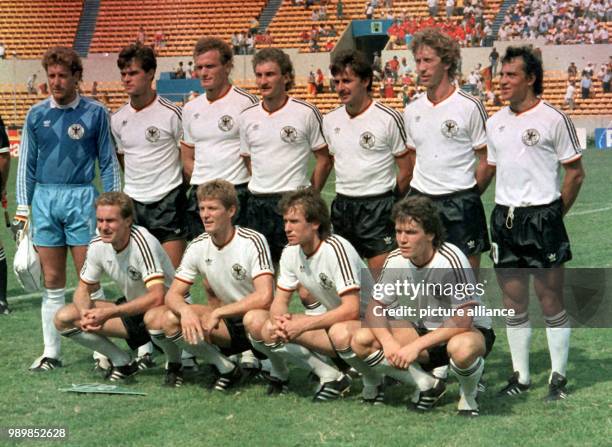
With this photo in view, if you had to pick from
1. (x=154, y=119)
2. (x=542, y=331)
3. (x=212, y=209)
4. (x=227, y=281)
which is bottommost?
(x=542, y=331)

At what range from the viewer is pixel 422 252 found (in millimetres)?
5754

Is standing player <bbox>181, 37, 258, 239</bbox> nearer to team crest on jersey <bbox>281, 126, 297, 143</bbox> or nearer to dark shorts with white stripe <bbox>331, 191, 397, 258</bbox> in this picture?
team crest on jersey <bbox>281, 126, 297, 143</bbox>

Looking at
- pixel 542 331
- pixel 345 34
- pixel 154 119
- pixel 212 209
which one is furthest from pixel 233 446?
pixel 345 34

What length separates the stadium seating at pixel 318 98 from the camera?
31094 millimetres

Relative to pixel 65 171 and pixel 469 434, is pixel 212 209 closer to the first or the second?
pixel 65 171

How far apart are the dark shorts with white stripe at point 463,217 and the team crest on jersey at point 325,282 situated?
0.86 metres

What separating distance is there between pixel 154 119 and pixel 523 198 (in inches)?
104

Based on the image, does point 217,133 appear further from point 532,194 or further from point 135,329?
point 532,194

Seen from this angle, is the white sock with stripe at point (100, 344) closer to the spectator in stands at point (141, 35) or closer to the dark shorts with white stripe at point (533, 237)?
the dark shorts with white stripe at point (533, 237)

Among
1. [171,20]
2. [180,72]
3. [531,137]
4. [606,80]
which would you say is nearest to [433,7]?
[606,80]

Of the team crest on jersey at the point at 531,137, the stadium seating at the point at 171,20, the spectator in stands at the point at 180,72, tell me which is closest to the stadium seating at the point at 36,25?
the stadium seating at the point at 171,20

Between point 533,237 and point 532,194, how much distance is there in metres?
0.25

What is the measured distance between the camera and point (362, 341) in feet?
18.9

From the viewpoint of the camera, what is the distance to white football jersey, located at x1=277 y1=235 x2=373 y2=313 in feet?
19.6
